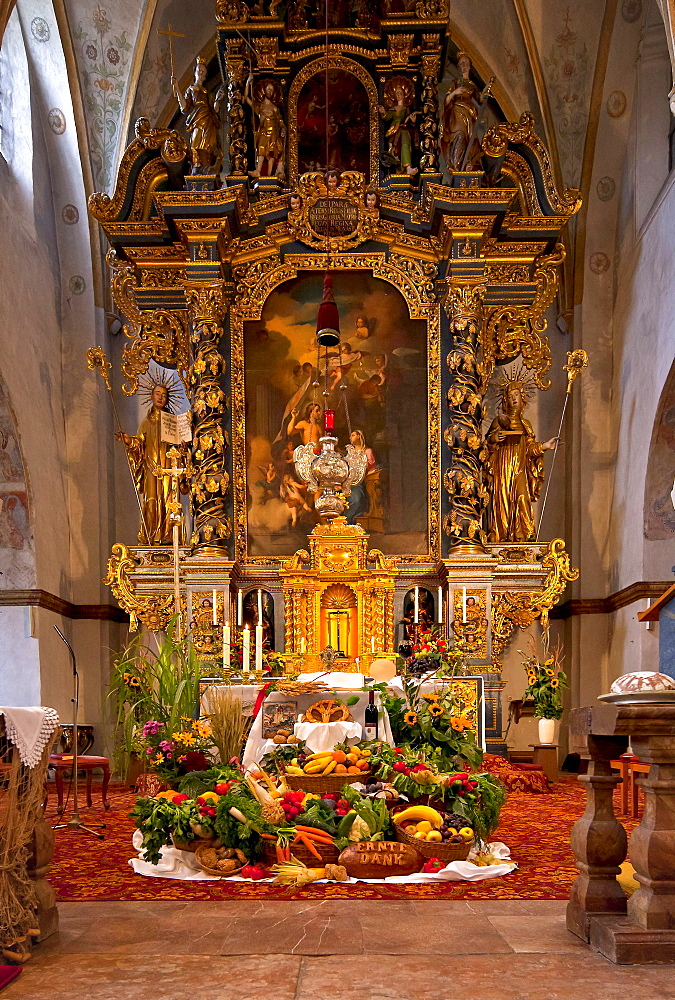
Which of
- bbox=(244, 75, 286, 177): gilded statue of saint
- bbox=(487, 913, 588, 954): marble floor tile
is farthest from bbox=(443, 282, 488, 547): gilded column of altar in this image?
bbox=(487, 913, 588, 954): marble floor tile

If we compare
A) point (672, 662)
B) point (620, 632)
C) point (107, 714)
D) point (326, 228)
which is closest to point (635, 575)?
point (620, 632)

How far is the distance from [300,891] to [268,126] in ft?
35.4

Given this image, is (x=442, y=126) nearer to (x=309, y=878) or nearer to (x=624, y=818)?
(x=624, y=818)

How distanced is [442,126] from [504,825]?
8.94 meters

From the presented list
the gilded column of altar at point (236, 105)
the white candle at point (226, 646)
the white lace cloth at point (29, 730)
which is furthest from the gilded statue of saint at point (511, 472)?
the white lace cloth at point (29, 730)

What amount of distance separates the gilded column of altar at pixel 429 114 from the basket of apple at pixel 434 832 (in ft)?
30.7

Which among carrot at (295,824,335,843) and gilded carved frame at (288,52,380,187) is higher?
gilded carved frame at (288,52,380,187)

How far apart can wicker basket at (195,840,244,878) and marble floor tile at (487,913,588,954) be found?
1900 millimetres

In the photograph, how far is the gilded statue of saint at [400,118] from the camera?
14680mm

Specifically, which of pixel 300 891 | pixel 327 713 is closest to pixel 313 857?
pixel 300 891

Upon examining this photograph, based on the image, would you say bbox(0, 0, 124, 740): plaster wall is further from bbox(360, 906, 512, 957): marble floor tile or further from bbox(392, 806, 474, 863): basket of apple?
bbox(360, 906, 512, 957): marble floor tile

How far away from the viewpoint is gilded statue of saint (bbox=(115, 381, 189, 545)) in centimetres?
1416

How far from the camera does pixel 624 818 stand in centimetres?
980

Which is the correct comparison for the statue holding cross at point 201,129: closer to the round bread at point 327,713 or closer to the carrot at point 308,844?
the round bread at point 327,713
